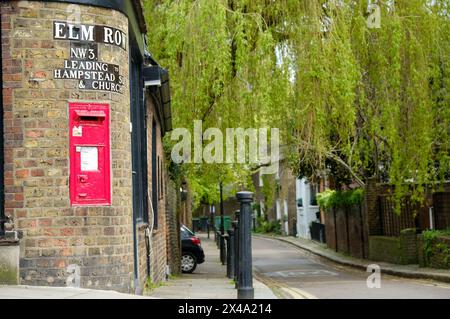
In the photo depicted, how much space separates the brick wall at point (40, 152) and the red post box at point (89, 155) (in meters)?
0.08

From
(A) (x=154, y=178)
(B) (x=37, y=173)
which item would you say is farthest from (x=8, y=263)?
(A) (x=154, y=178)

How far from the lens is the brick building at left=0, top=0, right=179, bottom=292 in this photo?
7715 millimetres

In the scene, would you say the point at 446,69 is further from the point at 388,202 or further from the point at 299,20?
the point at 388,202

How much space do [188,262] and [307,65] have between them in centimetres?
1017

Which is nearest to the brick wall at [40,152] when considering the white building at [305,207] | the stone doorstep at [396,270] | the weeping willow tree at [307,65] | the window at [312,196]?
the weeping willow tree at [307,65]

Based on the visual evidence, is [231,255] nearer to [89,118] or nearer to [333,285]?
[333,285]

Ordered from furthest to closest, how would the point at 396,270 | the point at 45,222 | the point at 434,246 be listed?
the point at 396,270, the point at 434,246, the point at 45,222

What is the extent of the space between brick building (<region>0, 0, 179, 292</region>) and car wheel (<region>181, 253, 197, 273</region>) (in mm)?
14690

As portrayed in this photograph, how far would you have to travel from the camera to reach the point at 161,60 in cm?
1714

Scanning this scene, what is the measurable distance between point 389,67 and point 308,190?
3011 centimetres

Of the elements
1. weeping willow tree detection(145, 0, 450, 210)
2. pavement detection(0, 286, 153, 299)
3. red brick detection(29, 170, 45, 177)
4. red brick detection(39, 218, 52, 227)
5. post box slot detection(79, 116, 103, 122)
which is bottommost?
pavement detection(0, 286, 153, 299)

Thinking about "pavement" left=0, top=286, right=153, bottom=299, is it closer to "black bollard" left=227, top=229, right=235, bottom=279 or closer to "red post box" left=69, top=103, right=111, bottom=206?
"red post box" left=69, top=103, right=111, bottom=206

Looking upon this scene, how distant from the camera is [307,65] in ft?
47.4

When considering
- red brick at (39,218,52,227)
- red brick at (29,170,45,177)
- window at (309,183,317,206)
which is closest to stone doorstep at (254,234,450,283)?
red brick at (39,218,52,227)
